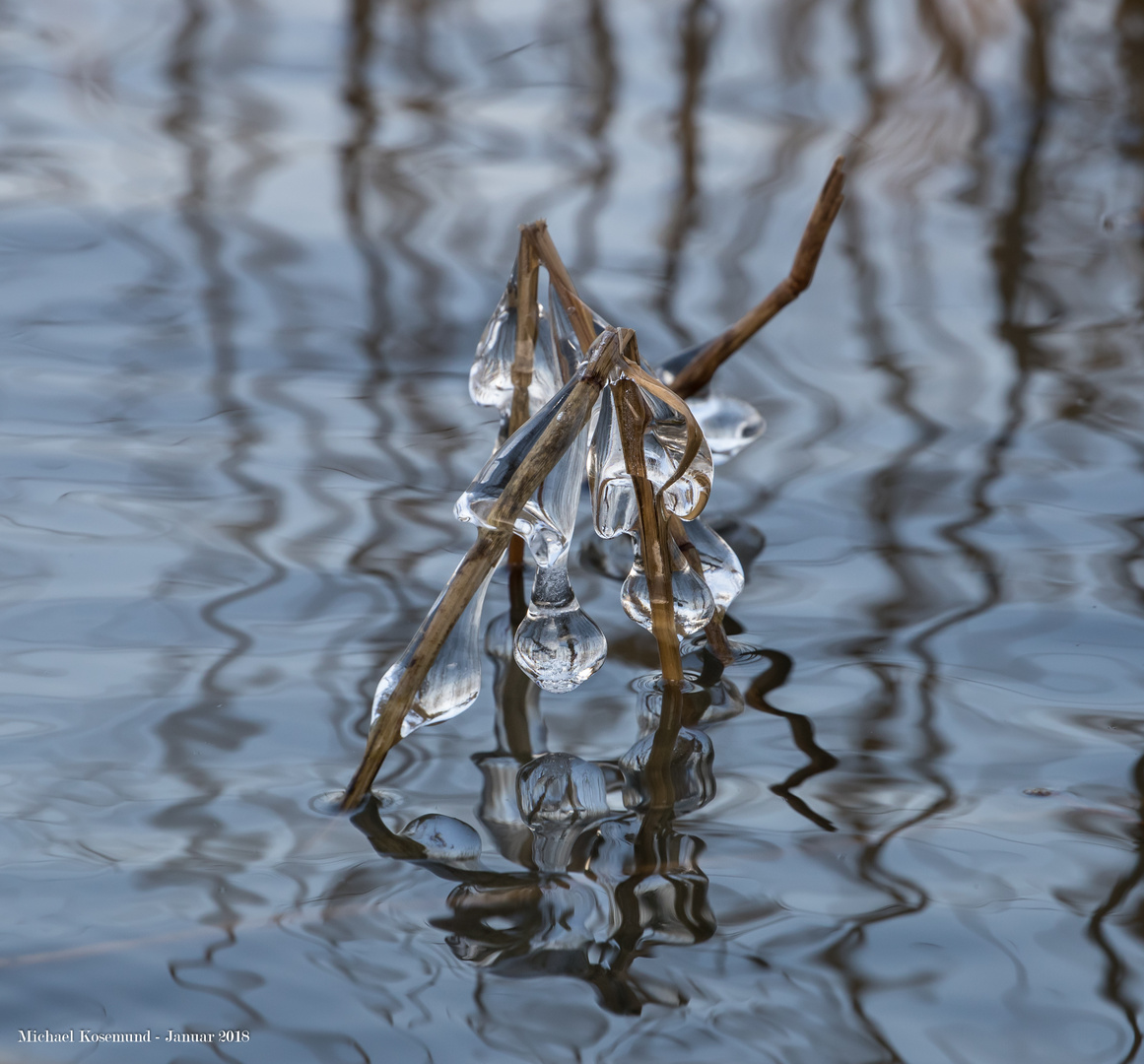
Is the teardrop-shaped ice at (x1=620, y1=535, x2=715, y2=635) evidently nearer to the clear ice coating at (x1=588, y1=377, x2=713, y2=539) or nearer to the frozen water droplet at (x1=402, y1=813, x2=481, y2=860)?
the clear ice coating at (x1=588, y1=377, x2=713, y2=539)

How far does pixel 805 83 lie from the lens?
10.6ft

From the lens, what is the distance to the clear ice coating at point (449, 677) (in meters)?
1.03

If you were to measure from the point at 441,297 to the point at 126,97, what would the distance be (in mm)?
1206

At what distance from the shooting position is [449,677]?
104 cm

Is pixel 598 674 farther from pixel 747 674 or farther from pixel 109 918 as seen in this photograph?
pixel 109 918

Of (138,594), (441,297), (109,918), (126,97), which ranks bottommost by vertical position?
(109,918)

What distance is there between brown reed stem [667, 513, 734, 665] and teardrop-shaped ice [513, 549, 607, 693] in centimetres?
13

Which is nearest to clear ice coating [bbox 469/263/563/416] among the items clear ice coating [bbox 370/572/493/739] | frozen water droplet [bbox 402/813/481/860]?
clear ice coating [bbox 370/572/493/739]

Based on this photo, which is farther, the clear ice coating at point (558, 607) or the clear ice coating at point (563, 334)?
the clear ice coating at point (563, 334)

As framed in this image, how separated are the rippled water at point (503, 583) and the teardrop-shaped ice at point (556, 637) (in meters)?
0.12

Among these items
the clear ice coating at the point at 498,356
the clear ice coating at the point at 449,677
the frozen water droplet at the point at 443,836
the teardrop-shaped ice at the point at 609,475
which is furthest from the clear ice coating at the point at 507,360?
the frozen water droplet at the point at 443,836

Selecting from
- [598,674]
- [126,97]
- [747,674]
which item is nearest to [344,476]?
[598,674]

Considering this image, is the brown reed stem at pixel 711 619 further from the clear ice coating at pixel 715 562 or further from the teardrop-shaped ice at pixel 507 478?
the teardrop-shaped ice at pixel 507 478

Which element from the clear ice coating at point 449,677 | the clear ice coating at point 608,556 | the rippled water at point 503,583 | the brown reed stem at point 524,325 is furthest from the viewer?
the clear ice coating at point 608,556
